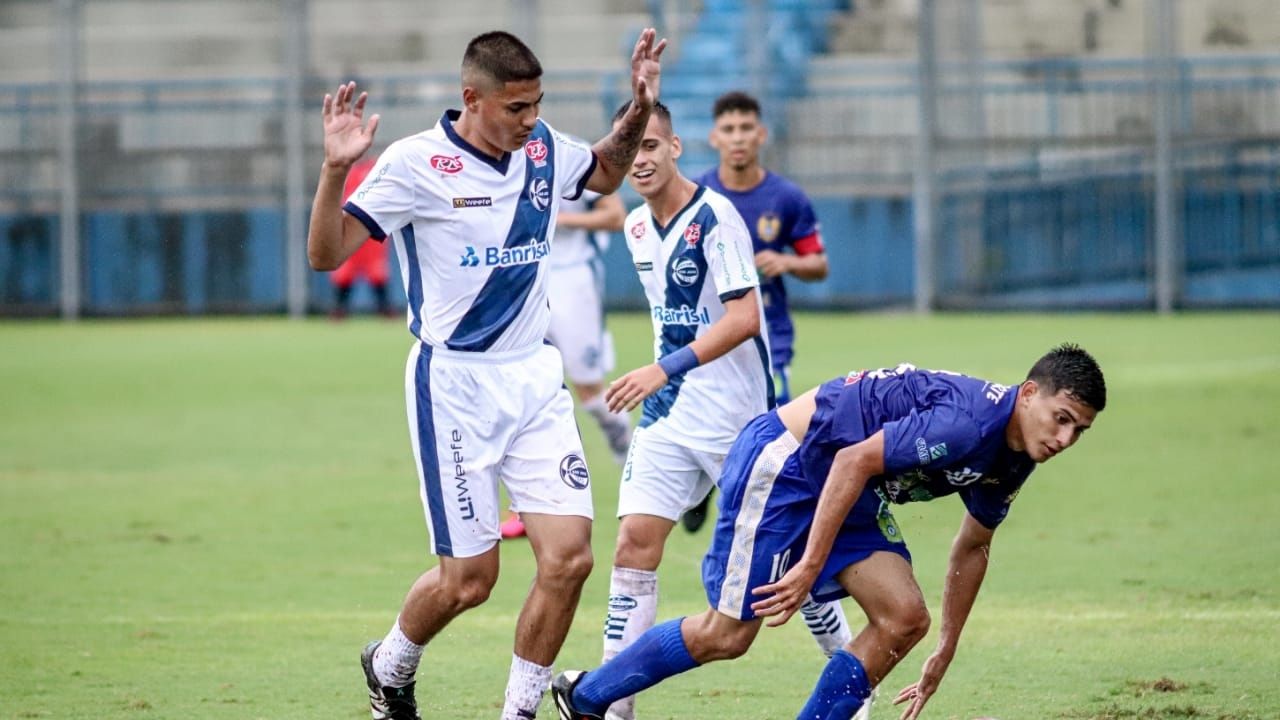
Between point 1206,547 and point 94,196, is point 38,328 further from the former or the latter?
point 1206,547

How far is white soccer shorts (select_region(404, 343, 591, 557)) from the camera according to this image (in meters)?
6.20

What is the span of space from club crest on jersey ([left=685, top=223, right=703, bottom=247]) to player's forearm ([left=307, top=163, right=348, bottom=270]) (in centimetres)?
170

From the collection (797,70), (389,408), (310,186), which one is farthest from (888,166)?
(389,408)

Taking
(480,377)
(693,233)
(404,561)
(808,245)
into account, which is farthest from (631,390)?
(808,245)

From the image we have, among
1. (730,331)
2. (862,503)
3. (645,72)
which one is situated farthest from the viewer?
(730,331)

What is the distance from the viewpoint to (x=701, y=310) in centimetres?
722

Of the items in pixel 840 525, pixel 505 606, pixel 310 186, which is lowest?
pixel 505 606

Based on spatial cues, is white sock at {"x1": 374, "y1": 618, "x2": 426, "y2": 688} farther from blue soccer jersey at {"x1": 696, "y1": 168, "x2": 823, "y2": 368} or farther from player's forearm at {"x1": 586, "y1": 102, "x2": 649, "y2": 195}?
blue soccer jersey at {"x1": 696, "y1": 168, "x2": 823, "y2": 368}

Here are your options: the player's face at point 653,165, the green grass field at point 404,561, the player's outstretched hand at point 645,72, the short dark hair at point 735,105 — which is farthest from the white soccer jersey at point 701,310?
the short dark hair at point 735,105

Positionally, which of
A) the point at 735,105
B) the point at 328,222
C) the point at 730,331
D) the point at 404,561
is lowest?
the point at 404,561

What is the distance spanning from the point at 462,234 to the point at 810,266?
3.83 meters

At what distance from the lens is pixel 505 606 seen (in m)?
8.51

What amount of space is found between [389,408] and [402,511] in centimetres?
485

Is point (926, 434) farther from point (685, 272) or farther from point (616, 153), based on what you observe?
point (685, 272)
